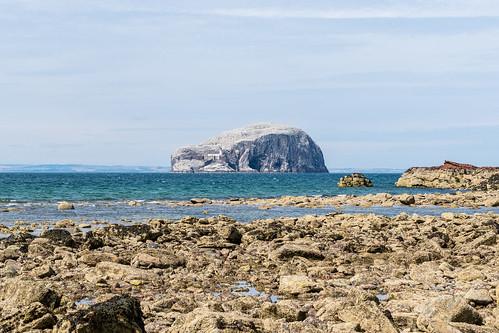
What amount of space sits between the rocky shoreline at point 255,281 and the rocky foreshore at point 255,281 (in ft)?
0.09

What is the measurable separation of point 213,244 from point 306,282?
8.00m

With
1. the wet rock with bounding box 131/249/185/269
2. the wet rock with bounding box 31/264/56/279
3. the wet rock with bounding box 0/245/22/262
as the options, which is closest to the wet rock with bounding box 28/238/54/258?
the wet rock with bounding box 0/245/22/262

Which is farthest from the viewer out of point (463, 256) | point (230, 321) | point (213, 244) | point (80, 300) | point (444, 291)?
point (213, 244)

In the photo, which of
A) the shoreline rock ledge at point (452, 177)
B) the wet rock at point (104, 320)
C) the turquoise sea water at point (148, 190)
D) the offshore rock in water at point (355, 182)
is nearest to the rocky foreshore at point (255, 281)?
the wet rock at point (104, 320)

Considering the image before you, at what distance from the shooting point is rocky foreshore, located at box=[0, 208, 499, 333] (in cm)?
894

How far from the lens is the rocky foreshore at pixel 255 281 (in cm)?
894

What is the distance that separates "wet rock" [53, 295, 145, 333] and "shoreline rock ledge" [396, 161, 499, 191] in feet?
262

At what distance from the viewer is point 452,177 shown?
316 feet

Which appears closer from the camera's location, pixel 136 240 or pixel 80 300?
pixel 80 300

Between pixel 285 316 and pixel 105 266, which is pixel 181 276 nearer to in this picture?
pixel 105 266

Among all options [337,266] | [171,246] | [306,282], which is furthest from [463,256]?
[171,246]

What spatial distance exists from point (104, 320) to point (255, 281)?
679 centimetres

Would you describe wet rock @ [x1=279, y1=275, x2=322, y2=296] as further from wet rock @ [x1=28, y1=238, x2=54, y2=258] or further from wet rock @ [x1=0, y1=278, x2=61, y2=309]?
wet rock @ [x1=28, y1=238, x2=54, y2=258]

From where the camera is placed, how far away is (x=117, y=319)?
8.36 meters
